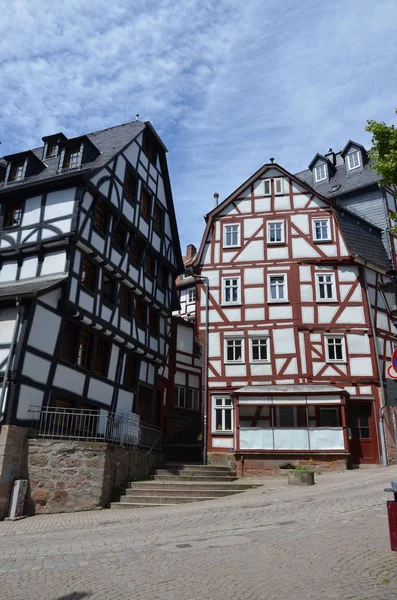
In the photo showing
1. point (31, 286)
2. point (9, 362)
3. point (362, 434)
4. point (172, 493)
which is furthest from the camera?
point (362, 434)

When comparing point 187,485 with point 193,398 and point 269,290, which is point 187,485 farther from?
point 193,398

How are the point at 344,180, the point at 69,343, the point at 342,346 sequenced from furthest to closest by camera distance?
the point at 344,180 < the point at 342,346 < the point at 69,343

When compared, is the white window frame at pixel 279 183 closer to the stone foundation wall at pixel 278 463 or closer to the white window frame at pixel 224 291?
the white window frame at pixel 224 291

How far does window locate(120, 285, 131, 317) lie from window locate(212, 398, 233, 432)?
575 cm

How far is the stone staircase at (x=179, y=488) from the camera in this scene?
1455cm

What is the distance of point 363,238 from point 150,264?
10.7 m

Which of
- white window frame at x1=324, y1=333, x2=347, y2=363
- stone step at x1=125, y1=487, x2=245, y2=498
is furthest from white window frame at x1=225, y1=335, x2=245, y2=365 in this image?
stone step at x1=125, y1=487, x2=245, y2=498

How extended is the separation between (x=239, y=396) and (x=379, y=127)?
39.4 ft

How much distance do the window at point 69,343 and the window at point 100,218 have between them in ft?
12.8

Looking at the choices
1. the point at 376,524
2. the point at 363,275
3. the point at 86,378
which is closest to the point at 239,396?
the point at 86,378

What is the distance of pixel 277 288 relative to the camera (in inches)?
939

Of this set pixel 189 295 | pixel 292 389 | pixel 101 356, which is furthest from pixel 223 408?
pixel 189 295

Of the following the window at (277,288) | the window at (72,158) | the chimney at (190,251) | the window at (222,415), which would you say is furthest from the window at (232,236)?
the chimney at (190,251)

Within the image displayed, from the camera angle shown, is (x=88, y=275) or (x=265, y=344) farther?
(x=265, y=344)
